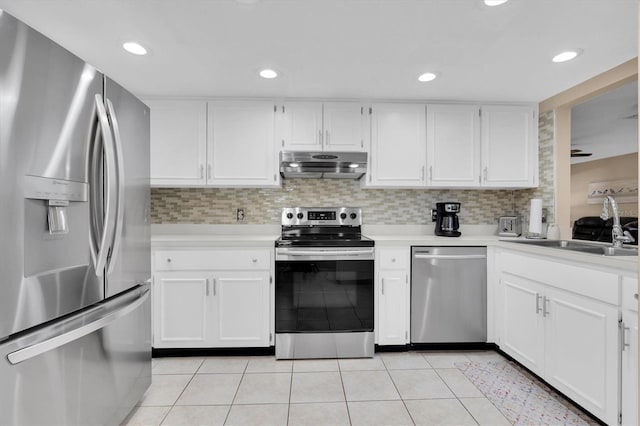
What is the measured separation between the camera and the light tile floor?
1812 millimetres

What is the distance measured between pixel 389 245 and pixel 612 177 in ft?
9.33

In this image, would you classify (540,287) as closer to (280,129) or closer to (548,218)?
(548,218)

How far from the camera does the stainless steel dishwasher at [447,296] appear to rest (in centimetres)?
262

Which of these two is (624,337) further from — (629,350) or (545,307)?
(545,307)

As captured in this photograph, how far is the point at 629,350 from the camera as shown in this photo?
1529mm

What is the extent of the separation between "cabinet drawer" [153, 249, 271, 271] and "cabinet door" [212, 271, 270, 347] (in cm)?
7

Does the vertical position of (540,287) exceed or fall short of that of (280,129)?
it falls short

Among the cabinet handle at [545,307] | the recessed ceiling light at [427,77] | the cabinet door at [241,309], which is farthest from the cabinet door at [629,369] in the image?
the cabinet door at [241,309]

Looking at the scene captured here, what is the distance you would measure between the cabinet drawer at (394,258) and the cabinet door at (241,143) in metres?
1.12

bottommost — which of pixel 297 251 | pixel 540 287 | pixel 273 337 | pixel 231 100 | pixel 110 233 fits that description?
pixel 273 337

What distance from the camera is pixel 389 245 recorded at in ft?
8.60

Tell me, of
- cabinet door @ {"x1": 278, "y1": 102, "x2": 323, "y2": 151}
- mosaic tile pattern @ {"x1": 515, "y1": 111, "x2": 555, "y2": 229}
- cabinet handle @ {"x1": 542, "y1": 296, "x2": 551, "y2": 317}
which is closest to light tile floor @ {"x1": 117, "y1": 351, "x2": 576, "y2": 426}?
cabinet handle @ {"x1": 542, "y1": 296, "x2": 551, "y2": 317}

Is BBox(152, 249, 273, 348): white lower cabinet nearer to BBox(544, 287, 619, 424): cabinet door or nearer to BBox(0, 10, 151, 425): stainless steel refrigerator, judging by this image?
BBox(0, 10, 151, 425): stainless steel refrigerator

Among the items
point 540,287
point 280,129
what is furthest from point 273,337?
point 540,287
